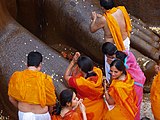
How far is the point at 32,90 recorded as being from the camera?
399 centimetres

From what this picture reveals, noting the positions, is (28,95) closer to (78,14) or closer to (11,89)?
(11,89)

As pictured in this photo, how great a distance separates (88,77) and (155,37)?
5.93ft

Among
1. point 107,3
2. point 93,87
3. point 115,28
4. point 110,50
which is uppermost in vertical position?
point 107,3

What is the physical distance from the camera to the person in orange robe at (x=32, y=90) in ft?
13.1

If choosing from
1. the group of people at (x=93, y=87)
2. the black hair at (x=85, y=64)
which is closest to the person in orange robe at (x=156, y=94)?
the group of people at (x=93, y=87)

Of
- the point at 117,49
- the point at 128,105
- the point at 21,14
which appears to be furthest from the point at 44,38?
the point at 128,105

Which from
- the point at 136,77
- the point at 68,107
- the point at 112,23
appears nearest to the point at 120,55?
the point at 136,77

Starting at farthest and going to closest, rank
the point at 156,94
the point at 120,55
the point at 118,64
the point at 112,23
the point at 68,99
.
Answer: the point at 112,23
the point at 156,94
the point at 120,55
the point at 118,64
the point at 68,99

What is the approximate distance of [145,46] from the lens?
5.85 m

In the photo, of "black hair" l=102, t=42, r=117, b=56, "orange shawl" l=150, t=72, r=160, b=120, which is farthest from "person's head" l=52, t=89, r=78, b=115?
"orange shawl" l=150, t=72, r=160, b=120

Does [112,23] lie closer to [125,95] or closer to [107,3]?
[107,3]

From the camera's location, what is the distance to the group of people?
13.1 feet

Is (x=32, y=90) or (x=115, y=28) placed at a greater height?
(x=115, y=28)

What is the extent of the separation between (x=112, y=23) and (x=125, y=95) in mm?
690
